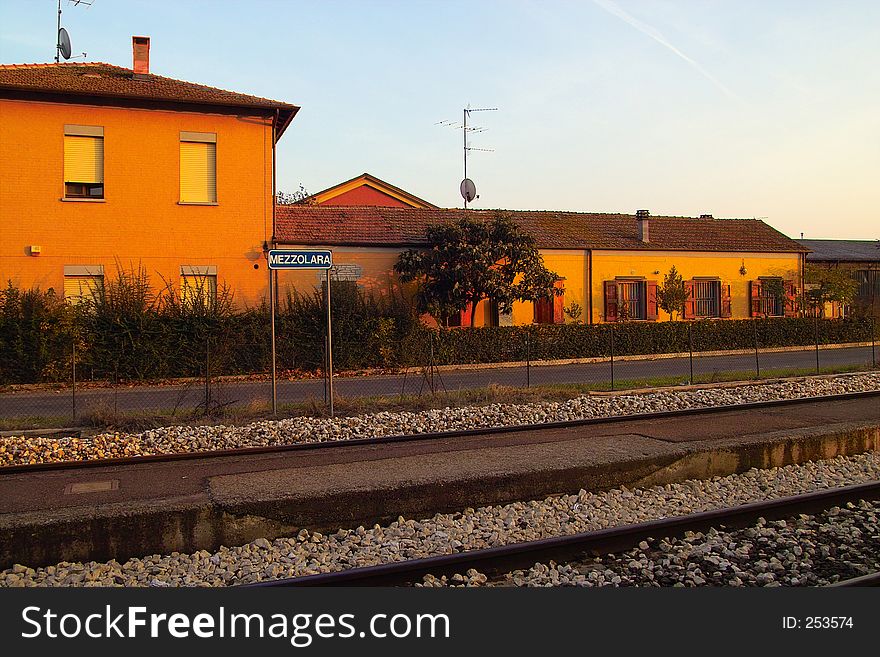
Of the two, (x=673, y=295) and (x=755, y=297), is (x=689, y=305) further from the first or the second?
(x=755, y=297)

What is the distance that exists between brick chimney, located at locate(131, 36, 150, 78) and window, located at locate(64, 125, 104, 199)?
11.1 ft

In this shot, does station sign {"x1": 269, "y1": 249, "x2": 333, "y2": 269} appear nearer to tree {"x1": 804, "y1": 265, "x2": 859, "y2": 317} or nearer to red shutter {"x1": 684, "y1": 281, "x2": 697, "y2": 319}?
red shutter {"x1": 684, "y1": 281, "x2": 697, "y2": 319}

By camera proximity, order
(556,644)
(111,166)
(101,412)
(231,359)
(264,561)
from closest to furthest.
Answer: (556,644)
(264,561)
(101,412)
(231,359)
(111,166)

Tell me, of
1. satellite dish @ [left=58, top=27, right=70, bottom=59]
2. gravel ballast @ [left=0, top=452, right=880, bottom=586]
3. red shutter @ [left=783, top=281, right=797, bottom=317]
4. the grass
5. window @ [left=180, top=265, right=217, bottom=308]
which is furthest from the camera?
red shutter @ [left=783, top=281, right=797, bottom=317]

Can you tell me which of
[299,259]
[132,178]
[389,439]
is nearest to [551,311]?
[132,178]

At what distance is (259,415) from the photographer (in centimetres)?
1401

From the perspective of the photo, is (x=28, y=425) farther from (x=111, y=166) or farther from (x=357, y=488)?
(x=111, y=166)

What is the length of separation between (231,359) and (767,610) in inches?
723

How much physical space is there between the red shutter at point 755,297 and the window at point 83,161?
26.0m

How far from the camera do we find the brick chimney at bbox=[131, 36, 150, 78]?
26.0 meters

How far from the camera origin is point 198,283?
79.5 feet

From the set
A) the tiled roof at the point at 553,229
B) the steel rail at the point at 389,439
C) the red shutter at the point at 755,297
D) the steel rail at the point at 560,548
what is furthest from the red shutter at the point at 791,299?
the steel rail at the point at 560,548

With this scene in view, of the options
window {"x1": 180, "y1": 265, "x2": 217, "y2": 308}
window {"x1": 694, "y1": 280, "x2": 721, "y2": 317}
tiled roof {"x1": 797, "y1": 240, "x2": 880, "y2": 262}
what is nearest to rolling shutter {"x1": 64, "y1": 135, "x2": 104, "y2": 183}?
window {"x1": 180, "y1": 265, "x2": 217, "y2": 308}

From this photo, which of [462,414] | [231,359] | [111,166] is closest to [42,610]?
[462,414]
